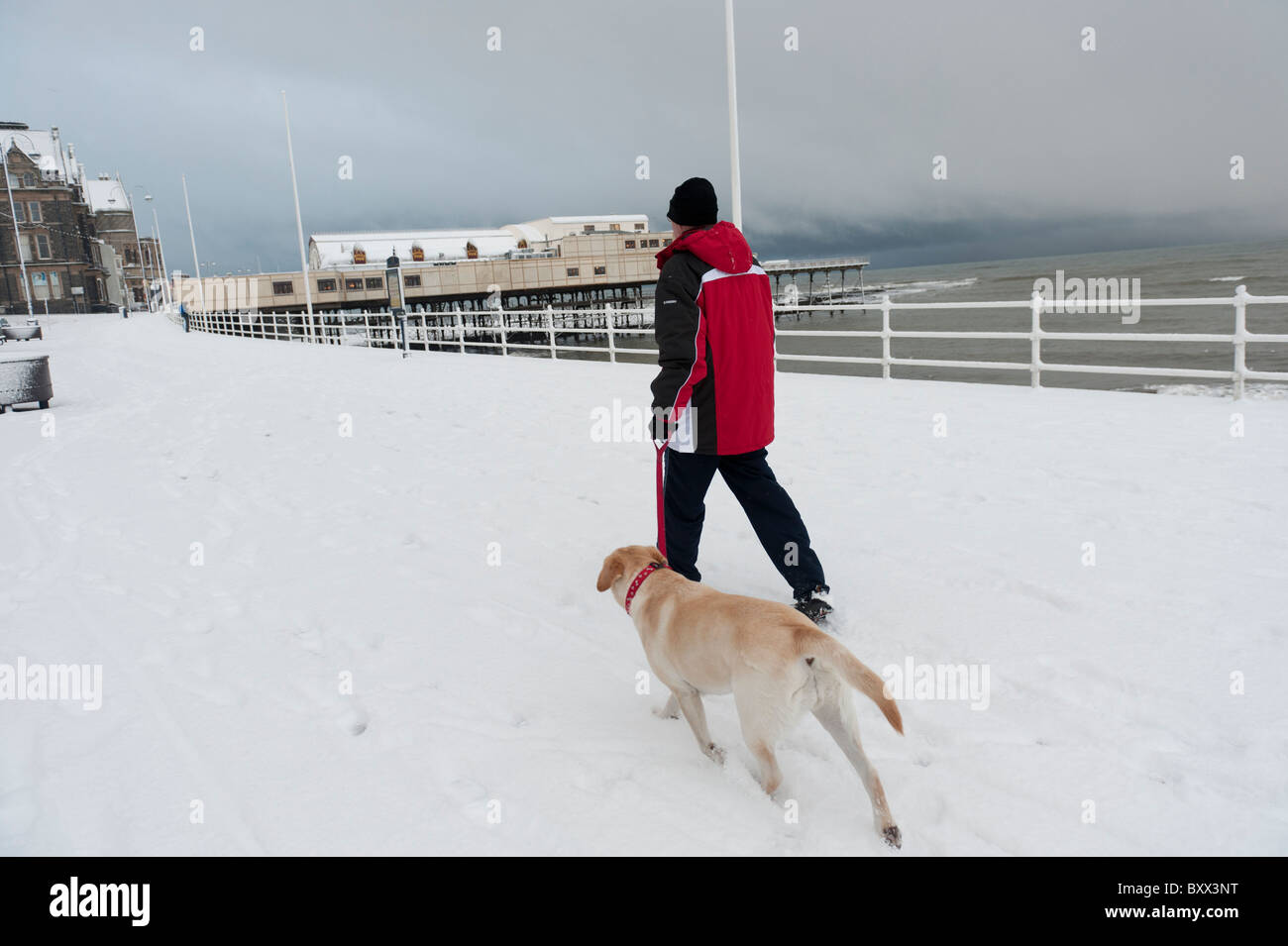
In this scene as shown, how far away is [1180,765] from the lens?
2.56 meters

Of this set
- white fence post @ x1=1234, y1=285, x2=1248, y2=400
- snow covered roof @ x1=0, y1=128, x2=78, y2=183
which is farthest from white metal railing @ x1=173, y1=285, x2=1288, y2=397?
snow covered roof @ x1=0, y1=128, x2=78, y2=183

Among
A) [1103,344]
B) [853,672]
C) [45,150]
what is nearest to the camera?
[853,672]

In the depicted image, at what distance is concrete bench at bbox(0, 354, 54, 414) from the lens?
38.9ft

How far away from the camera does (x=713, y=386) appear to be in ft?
11.1

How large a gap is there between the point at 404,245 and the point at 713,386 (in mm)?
77458

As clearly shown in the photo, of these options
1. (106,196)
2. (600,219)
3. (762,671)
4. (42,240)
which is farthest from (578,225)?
(762,671)

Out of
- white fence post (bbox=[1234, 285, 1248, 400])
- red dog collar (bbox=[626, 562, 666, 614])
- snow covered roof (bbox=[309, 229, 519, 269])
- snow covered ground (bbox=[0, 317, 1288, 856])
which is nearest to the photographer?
snow covered ground (bbox=[0, 317, 1288, 856])

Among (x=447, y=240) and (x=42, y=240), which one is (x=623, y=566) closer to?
(x=447, y=240)

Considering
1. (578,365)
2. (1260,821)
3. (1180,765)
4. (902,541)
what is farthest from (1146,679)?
(578,365)

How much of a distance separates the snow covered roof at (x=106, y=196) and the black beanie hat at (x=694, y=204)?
12706 cm

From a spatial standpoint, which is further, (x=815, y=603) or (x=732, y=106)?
(x=732, y=106)

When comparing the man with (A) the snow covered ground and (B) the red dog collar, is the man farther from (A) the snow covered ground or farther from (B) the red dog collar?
(B) the red dog collar

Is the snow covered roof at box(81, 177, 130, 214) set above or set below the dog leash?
above

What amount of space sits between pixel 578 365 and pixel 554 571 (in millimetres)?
11333
